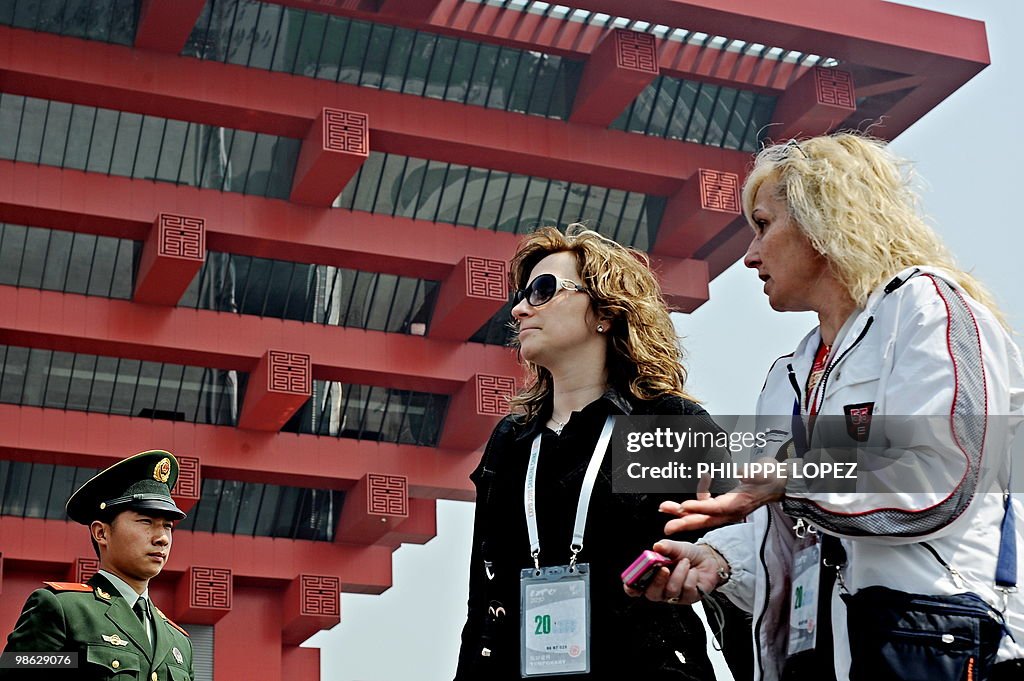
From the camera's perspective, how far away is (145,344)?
51.5 ft

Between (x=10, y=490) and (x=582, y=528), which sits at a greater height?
(x=10, y=490)

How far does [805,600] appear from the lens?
9.21 ft

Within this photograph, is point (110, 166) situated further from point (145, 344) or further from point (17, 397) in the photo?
point (17, 397)

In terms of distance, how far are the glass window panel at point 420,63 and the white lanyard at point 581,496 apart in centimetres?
1179

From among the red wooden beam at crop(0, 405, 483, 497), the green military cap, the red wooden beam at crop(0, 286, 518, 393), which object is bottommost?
the green military cap

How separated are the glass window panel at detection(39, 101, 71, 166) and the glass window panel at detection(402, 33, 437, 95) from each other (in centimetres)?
328

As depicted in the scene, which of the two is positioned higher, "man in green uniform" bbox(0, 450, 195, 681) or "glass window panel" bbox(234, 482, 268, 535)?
"glass window panel" bbox(234, 482, 268, 535)

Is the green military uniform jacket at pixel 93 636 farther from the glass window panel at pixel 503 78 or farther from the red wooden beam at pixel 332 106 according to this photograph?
the glass window panel at pixel 503 78

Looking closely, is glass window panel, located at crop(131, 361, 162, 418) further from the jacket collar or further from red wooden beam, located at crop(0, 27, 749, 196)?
the jacket collar

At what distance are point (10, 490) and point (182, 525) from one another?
198 cm

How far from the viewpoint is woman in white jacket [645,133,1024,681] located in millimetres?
2562

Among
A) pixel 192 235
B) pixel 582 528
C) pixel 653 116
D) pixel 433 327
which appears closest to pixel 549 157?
pixel 653 116

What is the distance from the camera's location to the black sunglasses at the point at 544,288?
4.00m

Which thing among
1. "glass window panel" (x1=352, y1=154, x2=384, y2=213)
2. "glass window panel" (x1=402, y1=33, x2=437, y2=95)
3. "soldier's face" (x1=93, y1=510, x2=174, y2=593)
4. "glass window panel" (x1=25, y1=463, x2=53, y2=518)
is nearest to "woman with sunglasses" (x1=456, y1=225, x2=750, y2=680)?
"soldier's face" (x1=93, y1=510, x2=174, y2=593)
